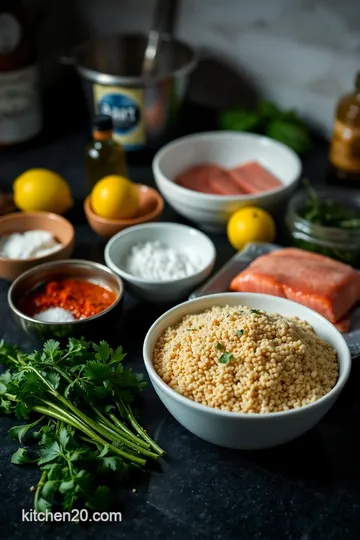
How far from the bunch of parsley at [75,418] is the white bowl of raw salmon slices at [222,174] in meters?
0.49

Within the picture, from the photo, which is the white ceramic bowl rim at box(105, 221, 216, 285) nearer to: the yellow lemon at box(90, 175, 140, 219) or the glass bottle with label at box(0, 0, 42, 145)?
the yellow lemon at box(90, 175, 140, 219)

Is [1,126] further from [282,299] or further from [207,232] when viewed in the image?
[282,299]

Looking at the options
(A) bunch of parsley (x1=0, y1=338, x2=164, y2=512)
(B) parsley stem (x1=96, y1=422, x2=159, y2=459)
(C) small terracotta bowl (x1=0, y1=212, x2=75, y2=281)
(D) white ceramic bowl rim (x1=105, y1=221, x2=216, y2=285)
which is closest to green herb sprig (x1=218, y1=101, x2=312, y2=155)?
(D) white ceramic bowl rim (x1=105, y1=221, x2=216, y2=285)

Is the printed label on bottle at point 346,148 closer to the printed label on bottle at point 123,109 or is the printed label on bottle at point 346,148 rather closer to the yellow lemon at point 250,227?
the yellow lemon at point 250,227

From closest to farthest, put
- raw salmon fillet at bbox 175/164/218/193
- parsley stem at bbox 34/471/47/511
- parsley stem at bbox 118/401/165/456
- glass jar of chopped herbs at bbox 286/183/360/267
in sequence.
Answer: parsley stem at bbox 34/471/47/511 < parsley stem at bbox 118/401/165/456 < glass jar of chopped herbs at bbox 286/183/360/267 < raw salmon fillet at bbox 175/164/218/193

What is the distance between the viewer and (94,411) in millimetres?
1043

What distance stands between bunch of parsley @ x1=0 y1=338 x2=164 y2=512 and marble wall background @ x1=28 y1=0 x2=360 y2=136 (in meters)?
1.07

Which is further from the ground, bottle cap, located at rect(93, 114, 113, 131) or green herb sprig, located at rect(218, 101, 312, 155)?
bottle cap, located at rect(93, 114, 113, 131)

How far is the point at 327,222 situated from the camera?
1442mm

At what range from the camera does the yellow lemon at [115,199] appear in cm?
144

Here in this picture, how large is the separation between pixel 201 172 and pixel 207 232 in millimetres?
168

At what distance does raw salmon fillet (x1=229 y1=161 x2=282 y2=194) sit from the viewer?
5.19ft

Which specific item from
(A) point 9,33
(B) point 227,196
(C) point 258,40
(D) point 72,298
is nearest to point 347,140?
(B) point 227,196

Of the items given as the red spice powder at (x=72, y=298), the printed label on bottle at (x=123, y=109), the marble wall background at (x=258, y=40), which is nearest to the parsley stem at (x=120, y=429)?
the red spice powder at (x=72, y=298)
